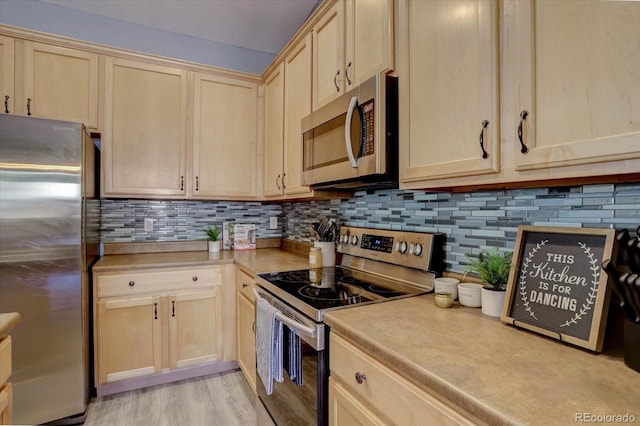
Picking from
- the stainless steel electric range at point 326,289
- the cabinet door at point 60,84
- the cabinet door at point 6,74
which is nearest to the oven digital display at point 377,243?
the stainless steel electric range at point 326,289

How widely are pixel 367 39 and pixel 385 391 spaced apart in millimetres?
1394

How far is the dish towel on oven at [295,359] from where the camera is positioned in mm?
1277

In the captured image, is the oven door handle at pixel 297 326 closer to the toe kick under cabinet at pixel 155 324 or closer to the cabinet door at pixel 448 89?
the cabinet door at pixel 448 89

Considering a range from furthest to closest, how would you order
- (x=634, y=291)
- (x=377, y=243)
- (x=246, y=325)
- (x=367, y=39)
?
(x=246, y=325), (x=377, y=243), (x=367, y=39), (x=634, y=291)

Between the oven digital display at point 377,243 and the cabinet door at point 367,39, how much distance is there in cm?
77

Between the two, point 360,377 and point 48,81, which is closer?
point 360,377

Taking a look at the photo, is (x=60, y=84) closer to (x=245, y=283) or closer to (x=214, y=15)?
(x=214, y=15)

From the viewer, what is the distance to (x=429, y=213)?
151 centimetres

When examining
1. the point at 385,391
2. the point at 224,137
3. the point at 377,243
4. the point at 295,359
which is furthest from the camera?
the point at 224,137

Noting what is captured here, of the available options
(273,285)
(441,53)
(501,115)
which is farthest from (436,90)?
(273,285)

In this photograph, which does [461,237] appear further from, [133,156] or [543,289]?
[133,156]

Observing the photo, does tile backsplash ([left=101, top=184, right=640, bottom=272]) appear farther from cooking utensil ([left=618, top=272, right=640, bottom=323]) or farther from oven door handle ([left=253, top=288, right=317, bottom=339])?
oven door handle ([left=253, top=288, right=317, bottom=339])

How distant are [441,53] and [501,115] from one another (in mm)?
338

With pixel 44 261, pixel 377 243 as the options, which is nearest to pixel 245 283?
pixel 377 243
